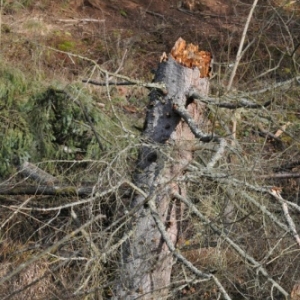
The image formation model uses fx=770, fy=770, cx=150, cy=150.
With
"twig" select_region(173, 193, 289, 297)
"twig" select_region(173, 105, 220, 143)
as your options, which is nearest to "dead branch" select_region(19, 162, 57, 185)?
"twig" select_region(173, 105, 220, 143)

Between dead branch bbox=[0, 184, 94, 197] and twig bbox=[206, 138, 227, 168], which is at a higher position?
twig bbox=[206, 138, 227, 168]

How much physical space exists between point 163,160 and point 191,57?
2.76 feet

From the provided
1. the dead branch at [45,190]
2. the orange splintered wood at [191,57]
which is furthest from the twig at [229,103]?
the dead branch at [45,190]

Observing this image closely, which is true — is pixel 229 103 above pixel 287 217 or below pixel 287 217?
above

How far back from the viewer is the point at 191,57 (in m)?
5.39

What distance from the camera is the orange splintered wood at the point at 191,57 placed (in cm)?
537

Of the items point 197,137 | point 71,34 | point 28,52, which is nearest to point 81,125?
point 197,137

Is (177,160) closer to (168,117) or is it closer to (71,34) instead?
(168,117)

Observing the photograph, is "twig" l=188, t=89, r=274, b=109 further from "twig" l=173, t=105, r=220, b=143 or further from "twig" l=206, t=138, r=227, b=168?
"twig" l=206, t=138, r=227, b=168

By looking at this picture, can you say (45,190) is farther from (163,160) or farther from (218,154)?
(218,154)

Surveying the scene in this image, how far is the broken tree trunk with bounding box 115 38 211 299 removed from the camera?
497 centimetres

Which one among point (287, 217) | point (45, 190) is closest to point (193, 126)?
point (287, 217)

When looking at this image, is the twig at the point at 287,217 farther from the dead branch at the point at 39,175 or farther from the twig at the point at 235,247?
the dead branch at the point at 39,175

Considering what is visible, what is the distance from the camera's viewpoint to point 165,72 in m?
5.32
